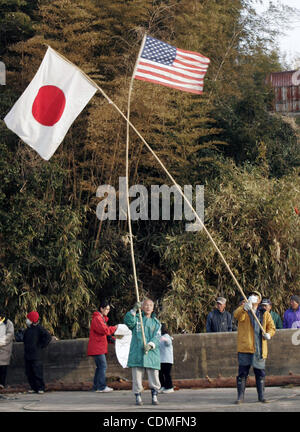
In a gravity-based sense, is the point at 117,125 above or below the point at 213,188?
above

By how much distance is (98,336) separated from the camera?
11445mm

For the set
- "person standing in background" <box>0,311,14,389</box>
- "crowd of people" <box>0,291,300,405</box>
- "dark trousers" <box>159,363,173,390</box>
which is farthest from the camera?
"person standing in background" <box>0,311,14,389</box>

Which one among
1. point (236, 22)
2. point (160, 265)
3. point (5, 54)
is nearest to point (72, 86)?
point (160, 265)

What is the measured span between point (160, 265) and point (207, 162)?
311 cm

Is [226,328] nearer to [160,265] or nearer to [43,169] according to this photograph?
[160,265]

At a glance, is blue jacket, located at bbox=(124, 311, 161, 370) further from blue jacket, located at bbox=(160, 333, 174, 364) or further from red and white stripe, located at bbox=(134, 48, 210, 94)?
red and white stripe, located at bbox=(134, 48, 210, 94)

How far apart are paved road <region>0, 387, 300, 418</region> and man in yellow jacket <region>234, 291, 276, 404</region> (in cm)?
28

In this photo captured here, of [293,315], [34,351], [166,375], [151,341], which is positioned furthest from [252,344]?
[34,351]

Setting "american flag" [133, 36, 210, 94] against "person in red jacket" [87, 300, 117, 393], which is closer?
"american flag" [133, 36, 210, 94]

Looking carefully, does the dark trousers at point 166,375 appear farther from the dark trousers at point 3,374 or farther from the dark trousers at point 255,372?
the dark trousers at point 3,374

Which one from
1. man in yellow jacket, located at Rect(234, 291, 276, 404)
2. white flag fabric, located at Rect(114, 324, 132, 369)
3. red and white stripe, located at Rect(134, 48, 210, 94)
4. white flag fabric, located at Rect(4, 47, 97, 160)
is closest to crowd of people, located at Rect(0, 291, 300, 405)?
man in yellow jacket, located at Rect(234, 291, 276, 404)

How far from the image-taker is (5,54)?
1891cm

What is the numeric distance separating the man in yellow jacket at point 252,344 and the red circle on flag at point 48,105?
369 centimetres

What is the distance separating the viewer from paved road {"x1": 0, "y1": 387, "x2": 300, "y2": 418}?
29.2ft
